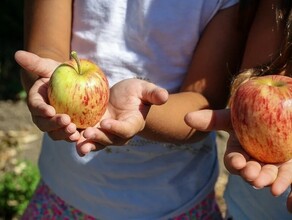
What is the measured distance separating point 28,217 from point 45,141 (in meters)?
0.25

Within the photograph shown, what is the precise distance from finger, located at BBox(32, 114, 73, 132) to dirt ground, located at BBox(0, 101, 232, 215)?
6.28ft

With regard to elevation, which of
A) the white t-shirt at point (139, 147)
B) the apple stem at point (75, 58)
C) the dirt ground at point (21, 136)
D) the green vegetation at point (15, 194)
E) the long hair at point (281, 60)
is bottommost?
the dirt ground at point (21, 136)

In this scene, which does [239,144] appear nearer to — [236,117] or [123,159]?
[236,117]

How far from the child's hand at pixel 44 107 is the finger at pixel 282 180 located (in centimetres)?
48

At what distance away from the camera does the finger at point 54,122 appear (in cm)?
154

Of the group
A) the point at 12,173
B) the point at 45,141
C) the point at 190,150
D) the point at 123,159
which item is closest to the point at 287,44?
the point at 190,150

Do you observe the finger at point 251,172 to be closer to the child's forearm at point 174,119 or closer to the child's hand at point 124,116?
the child's hand at point 124,116

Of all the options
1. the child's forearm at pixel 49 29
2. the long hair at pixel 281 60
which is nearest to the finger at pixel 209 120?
the long hair at pixel 281 60

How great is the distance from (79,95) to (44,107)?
17cm

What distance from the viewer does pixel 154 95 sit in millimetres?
1588

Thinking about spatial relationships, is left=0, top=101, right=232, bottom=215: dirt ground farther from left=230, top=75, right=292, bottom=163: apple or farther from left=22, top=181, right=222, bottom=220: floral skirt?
left=230, top=75, right=292, bottom=163: apple

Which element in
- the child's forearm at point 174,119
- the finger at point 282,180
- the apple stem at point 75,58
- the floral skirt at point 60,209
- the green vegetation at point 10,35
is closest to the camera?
the finger at point 282,180

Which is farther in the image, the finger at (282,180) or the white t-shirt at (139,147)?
the white t-shirt at (139,147)

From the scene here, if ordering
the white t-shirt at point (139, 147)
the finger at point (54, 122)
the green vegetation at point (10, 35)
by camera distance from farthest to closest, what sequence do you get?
1. the green vegetation at point (10, 35)
2. the white t-shirt at point (139, 147)
3. the finger at point (54, 122)
